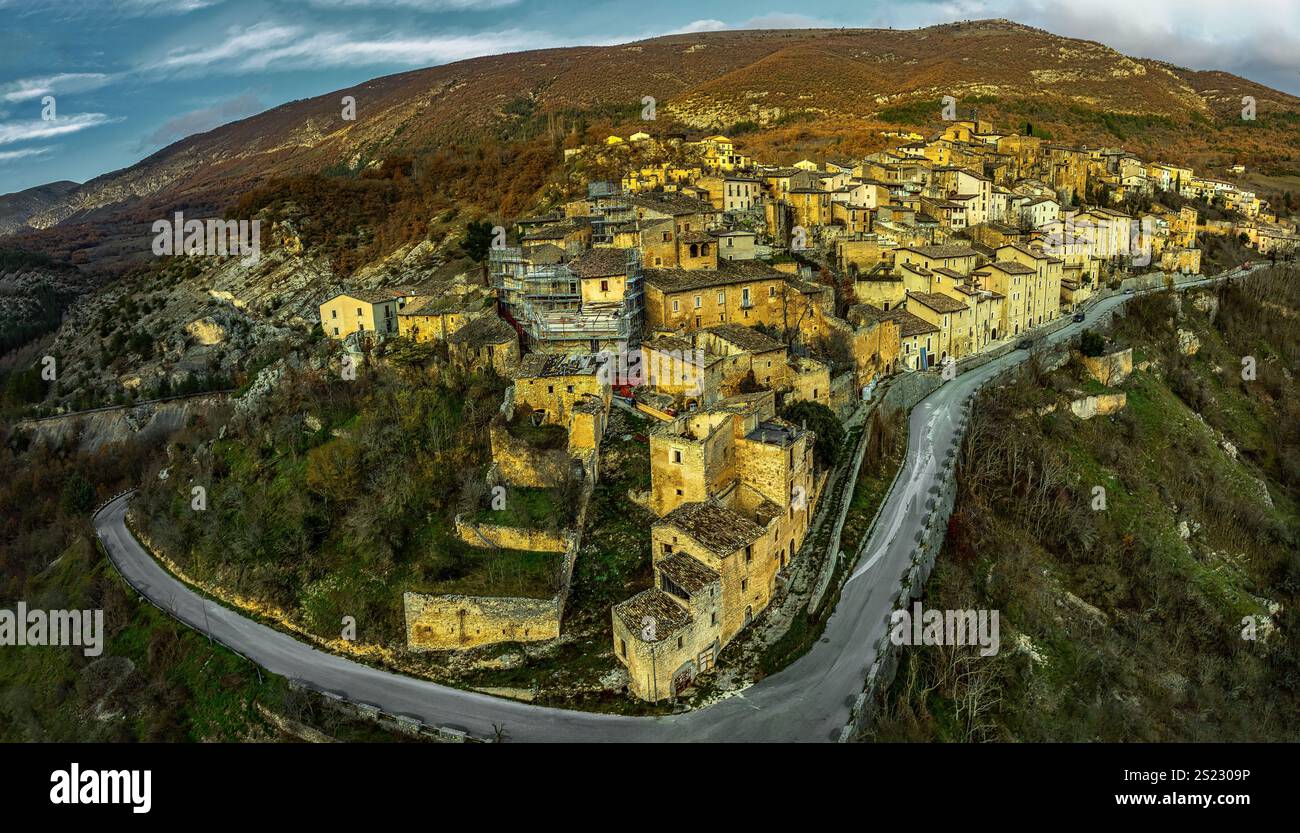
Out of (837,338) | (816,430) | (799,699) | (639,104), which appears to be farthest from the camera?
(639,104)

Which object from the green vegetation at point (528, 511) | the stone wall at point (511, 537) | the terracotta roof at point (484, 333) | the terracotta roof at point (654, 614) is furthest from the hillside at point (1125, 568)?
the terracotta roof at point (484, 333)

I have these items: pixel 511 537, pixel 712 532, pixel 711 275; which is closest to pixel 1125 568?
pixel 712 532

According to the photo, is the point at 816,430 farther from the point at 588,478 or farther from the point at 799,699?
the point at 799,699

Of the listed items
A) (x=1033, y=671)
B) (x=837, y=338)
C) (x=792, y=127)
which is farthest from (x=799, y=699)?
(x=792, y=127)

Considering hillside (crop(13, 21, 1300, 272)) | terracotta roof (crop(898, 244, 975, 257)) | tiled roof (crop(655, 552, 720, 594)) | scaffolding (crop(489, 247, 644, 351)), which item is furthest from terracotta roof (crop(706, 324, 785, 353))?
hillside (crop(13, 21, 1300, 272))

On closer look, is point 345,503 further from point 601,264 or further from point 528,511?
point 601,264

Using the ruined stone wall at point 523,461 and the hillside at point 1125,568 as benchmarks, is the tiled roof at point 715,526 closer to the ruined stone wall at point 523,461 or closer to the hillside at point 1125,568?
the ruined stone wall at point 523,461

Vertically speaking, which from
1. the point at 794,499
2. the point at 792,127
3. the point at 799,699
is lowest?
the point at 799,699
